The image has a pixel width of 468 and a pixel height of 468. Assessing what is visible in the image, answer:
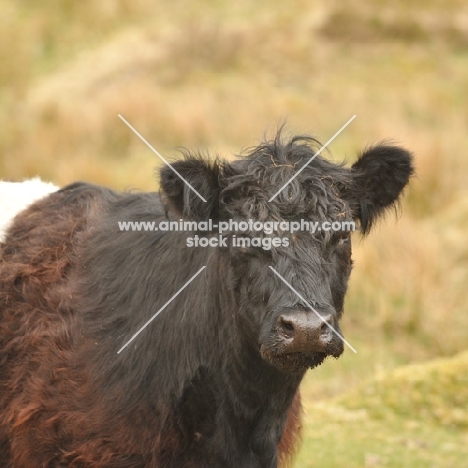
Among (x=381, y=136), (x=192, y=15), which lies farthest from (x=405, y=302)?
(x=192, y=15)

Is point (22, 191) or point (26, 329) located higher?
point (22, 191)

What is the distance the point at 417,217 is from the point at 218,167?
34.1 feet

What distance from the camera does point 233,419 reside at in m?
5.22

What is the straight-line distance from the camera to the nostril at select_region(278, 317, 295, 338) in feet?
14.8

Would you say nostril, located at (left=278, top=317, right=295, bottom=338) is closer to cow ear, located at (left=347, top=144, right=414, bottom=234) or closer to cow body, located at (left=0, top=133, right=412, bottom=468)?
cow body, located at (left=0, top=133, right=412, bottom=468)

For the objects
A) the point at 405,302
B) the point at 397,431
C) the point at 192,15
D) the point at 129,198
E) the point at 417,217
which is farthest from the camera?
the point at 192,15

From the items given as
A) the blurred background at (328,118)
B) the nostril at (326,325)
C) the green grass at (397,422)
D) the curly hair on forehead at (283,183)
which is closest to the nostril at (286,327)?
the nostril at (326,325)

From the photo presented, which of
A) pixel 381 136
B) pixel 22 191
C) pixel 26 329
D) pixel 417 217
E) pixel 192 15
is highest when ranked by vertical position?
pixel 192 15

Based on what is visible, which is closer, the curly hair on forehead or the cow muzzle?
the cow muzzle

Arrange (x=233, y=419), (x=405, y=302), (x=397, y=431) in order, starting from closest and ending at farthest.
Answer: (x=233, y=419)
(x=397, y=431)
(x=405, y=302)

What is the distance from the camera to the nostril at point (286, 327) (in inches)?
177

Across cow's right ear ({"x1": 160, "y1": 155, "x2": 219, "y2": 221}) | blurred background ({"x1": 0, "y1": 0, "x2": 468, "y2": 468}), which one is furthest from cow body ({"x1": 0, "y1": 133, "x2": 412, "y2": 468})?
blurred background ({"x1": 0, "y1": 0, "x2": 468, "y2": 468})

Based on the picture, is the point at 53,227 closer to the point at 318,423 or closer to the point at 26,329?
the point at 26,329

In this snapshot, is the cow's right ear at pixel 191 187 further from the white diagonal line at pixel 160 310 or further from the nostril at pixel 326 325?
the nostril at pixel 326 325
